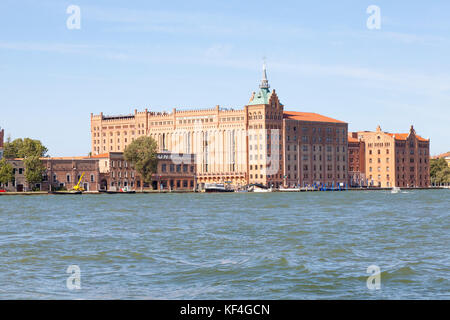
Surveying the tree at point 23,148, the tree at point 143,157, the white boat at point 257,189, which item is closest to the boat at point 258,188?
A: the white boat at point 257,189

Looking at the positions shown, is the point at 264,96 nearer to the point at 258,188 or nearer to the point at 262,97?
the point at 262,97

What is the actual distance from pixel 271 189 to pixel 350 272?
150 m

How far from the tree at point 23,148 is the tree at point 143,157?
2192cm

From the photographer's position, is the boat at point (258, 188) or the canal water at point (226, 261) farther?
the boat at point (258, 188)

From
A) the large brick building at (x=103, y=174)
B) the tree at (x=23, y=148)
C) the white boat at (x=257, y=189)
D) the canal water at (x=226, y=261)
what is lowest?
the canal water at (x=226, y=261)

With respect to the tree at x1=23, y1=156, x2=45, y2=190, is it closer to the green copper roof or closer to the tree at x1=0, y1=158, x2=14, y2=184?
the tree at x1=0, y1=158, x2=14, y2=184

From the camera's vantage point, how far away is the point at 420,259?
29.2 m

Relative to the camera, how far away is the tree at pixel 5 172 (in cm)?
13762

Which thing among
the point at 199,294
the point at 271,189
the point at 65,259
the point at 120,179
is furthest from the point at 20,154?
the point at 199,294

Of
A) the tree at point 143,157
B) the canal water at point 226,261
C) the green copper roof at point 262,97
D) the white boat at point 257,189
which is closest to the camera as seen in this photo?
the canal water at point 226,261
